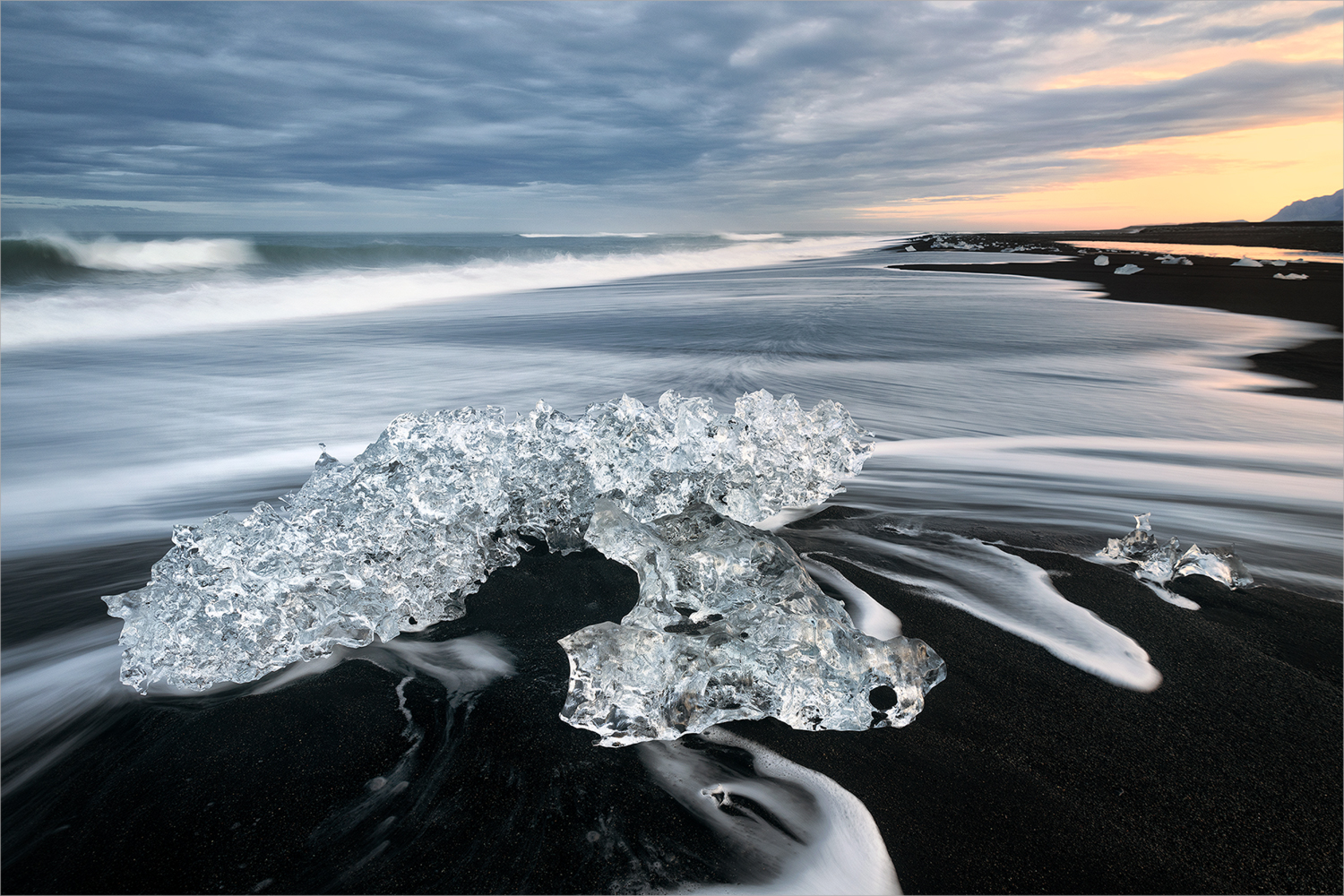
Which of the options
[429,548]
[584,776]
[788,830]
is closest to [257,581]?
[429,548]

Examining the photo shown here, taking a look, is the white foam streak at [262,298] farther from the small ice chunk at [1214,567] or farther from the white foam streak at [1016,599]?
the small ice chunk at [1214,567]

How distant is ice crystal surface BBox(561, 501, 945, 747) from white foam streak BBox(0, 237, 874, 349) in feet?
39.1

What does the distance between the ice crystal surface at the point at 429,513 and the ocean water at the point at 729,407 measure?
0.65 feet

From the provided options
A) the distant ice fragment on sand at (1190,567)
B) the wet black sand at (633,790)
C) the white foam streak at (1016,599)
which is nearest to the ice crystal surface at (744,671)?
the wet black sand at (633,790)

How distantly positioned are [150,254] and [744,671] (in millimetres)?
21626

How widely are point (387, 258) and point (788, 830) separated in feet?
93.0

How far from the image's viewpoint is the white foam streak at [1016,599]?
208 centimetres

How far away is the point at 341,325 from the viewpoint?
1251 centimetres

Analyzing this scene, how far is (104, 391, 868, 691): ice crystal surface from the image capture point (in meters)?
2.00

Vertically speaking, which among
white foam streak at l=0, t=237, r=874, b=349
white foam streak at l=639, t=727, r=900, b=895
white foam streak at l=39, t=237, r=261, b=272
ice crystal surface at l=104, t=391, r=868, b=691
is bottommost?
white foam streak at l=639, t=727, r=900, b=895

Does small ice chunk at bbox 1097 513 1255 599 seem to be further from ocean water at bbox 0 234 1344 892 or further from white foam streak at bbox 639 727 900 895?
white foam streak at bbox 639 727 900 895

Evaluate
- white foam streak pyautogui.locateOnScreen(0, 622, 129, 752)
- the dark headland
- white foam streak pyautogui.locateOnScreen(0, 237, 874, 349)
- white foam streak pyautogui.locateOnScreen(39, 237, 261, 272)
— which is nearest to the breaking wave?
white foam streak pyautogui.locateOnScreen(39, 237, 261, 272)

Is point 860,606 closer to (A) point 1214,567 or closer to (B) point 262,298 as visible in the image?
(A) point 1214,567

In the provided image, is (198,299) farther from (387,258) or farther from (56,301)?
(387,258)
